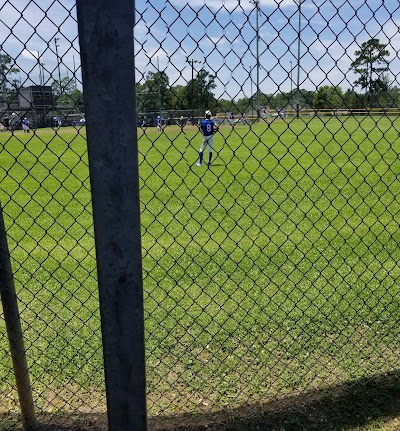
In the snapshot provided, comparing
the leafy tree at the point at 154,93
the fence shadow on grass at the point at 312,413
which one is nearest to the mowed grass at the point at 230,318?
the fence shadow on grass at the point at 312,413

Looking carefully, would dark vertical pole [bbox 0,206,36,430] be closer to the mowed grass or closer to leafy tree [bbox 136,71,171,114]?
the mowed grass

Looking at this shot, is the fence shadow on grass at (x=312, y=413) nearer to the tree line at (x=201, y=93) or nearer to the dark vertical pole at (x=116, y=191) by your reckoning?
the dark vertical pole at (x=116, y=191)

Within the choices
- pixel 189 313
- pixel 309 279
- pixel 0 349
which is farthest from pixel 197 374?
pixel 309 279

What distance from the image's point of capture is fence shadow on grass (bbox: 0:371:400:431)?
281cm

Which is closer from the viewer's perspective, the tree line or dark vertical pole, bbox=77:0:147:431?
dark vertical pole, bbox=77:0:147:431

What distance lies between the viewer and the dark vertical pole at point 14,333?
2513 mm

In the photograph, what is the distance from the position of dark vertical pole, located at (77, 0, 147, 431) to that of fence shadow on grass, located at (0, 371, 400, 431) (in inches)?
42.8

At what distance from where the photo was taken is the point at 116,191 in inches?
62.7

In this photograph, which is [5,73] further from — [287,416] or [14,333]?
[287,416]

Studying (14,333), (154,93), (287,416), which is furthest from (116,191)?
(287,416)

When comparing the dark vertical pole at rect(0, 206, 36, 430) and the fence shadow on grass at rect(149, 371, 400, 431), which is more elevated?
the dark vertical pole at rect(0, 206, 36, 430)

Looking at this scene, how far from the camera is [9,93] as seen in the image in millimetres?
2879

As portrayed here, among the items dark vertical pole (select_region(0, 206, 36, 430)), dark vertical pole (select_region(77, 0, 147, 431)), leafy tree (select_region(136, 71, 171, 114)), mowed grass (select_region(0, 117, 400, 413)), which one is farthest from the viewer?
mowed grass (select_region(0, 117, 400, 413))

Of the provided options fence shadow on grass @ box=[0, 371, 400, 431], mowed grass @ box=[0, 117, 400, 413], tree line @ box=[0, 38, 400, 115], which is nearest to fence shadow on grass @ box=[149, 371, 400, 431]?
fence shadow on grass @ box=[0, 371, 400, 431]
